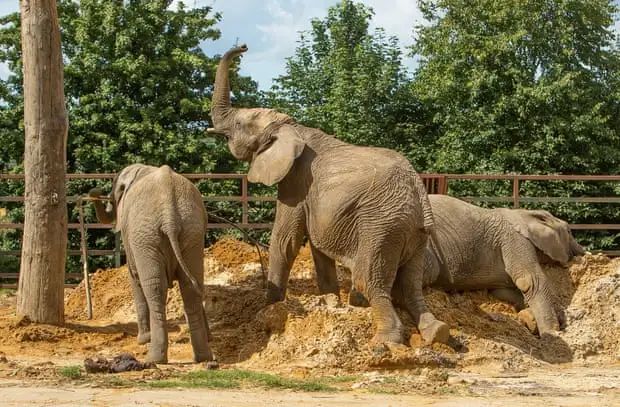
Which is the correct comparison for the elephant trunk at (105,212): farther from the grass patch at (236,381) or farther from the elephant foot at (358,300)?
the grass patch at (236,381)

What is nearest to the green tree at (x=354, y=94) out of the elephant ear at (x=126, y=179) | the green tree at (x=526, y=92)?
the green tree at (x=526, y=92)

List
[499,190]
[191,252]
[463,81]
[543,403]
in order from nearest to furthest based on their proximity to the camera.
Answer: [543,403] → [191,252] → [499,190] → [463,81]

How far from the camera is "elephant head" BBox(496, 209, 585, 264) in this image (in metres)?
15.4

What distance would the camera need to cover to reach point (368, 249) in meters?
12.8

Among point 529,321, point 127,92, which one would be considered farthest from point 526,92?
point 529,321

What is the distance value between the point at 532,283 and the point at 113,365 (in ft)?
19.9

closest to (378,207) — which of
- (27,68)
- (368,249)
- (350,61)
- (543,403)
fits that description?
(368,249)

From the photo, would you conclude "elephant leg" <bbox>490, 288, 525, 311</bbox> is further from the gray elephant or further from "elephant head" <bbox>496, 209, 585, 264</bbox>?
the gray elephant

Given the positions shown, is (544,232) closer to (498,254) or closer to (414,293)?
(498,254)

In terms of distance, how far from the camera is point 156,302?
11.9m

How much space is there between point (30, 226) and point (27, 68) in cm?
192

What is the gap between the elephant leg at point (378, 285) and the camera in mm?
12648

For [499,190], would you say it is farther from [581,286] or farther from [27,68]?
[27,68]

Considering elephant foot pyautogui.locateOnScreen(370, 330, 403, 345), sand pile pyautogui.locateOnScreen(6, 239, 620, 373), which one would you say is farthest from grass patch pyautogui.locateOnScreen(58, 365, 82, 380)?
elephant foot pyautogui.locateOnScreen(370, 330, 403, 345)
